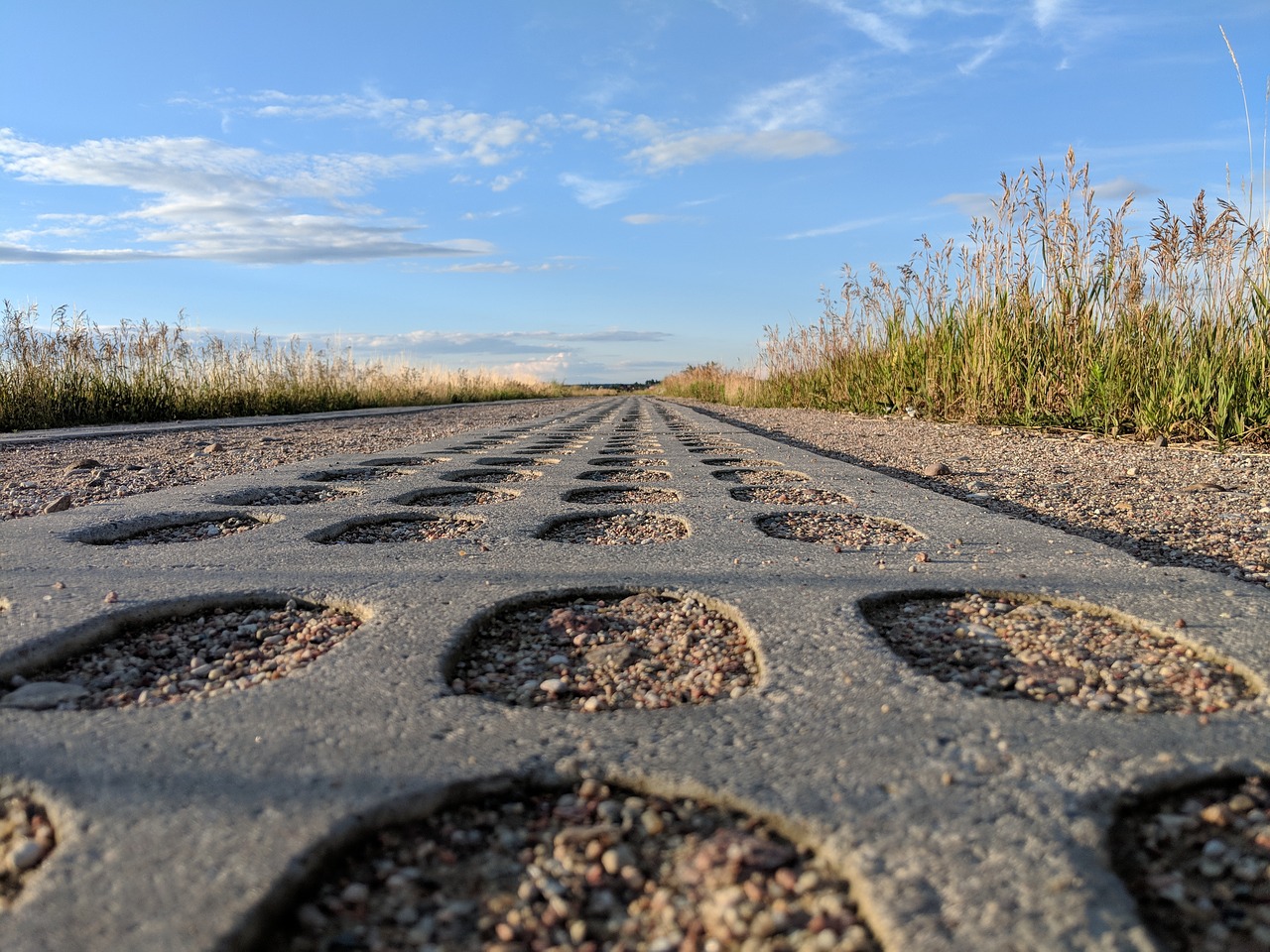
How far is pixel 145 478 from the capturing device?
345 centimetres

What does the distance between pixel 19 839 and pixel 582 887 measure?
461 millimetres

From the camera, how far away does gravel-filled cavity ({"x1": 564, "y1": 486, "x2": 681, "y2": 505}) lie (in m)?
2.46

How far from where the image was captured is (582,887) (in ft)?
1.96

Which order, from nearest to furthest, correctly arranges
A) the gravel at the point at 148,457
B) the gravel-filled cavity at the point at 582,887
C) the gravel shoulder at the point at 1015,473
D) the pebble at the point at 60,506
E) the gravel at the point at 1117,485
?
the gravel-filled cavity at the point at 582,887 < the gravel at the point at 1117,485 < the gravel shoulder at the point at 1015,473 < the pebble at the point at 60,506 < the gravel at the point at 148,457

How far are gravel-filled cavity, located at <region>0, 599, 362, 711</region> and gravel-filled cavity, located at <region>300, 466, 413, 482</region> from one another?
1715mm

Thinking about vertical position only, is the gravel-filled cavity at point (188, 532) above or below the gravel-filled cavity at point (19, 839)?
above

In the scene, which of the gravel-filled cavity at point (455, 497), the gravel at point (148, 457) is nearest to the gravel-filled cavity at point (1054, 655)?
the gravel-filled cavity at point (455, 497)

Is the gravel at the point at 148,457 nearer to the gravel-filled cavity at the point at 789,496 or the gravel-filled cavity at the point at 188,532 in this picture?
the gravel-filled cavity at the point at 188,532

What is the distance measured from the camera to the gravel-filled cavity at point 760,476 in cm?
289

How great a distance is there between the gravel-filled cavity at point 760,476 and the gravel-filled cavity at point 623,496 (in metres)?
0.37

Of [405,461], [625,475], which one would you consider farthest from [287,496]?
[625,475]

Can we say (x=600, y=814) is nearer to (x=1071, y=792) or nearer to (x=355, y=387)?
(x=1071, y=792)

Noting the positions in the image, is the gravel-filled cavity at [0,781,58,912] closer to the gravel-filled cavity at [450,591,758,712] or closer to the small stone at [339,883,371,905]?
the small stone at [339,883,371,905]

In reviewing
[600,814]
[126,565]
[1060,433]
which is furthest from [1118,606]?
[1060,433]
